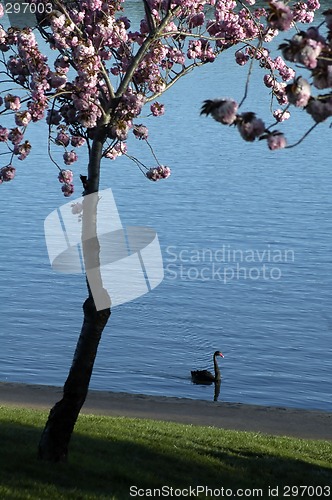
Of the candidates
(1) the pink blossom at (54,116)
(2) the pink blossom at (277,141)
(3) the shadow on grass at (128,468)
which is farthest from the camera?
(1) the pink blossom at (54,116)

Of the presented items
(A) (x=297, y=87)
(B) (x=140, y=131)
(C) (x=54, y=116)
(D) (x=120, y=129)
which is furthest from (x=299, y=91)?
(B) (x=140, y=131)

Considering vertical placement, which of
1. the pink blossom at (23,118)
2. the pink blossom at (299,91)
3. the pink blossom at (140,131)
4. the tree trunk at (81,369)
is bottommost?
the tree trunk at (81,369)

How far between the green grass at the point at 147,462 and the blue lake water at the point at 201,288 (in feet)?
32.9

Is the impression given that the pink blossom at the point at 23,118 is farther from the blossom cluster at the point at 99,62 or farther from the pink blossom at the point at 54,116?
the pink blossom at the point at 54,116

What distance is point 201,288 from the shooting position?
37812 mm

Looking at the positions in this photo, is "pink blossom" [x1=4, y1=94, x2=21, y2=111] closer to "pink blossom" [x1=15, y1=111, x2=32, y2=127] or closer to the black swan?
"pink blossom" [x1=15, y1=111, x2=32, y2=127]

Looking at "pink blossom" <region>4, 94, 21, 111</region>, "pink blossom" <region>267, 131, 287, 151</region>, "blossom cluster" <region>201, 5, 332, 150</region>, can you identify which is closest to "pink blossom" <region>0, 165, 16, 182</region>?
"pink blossom" <region>4, 94, 21, 111</region>

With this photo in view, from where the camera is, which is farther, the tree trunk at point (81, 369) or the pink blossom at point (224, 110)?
the tree trunk at point (81, 369)

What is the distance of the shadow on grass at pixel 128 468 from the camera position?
11617 mm

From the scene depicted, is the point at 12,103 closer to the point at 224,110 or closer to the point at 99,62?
the point at 99,62

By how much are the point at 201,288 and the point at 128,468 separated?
25.0 m

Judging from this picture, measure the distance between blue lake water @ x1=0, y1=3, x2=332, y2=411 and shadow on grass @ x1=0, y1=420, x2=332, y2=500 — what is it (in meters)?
11.8

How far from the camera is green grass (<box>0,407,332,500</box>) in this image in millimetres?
11828

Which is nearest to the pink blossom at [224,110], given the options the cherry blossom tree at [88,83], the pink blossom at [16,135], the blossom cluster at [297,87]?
the blossom cluster at [297,87]
